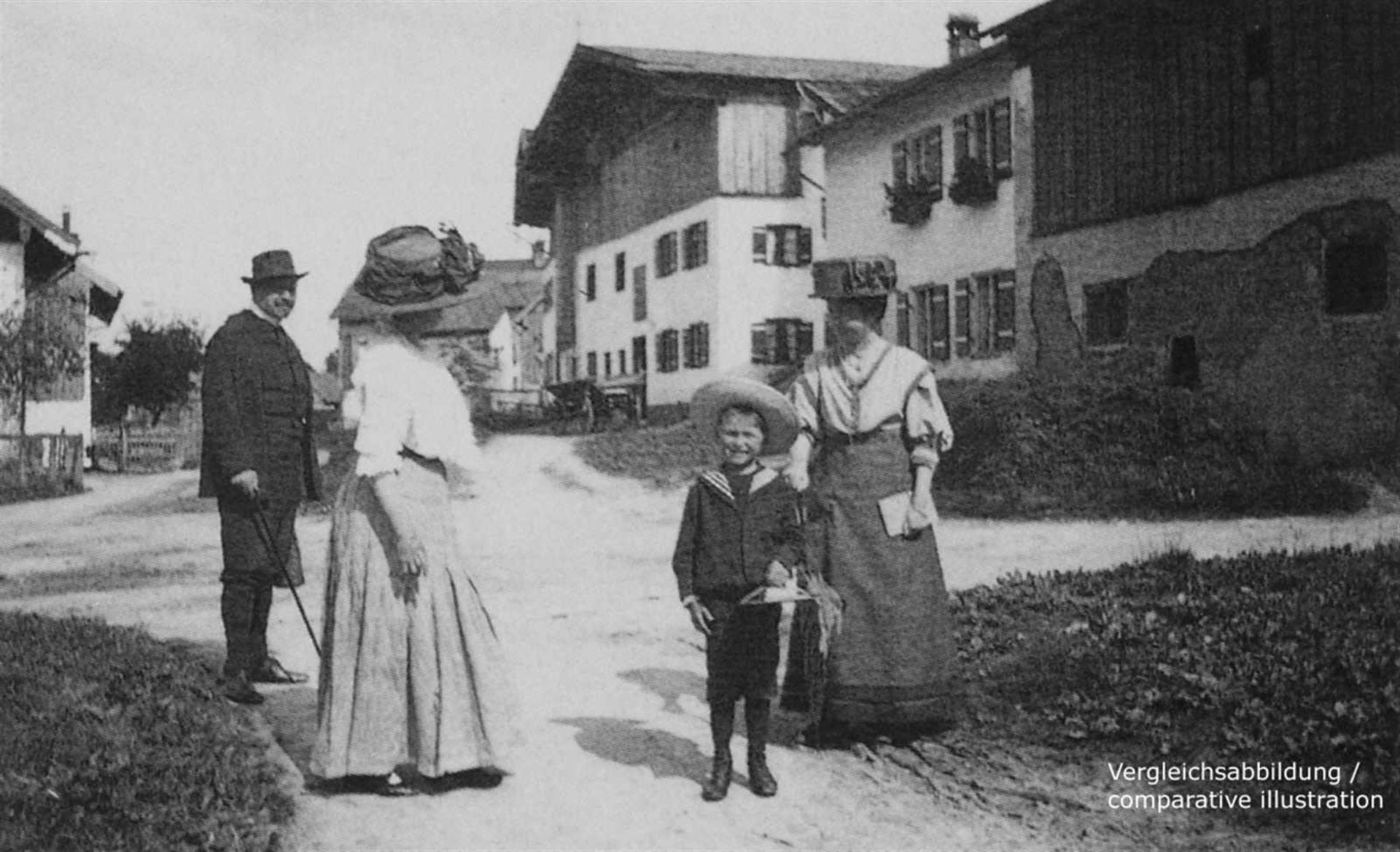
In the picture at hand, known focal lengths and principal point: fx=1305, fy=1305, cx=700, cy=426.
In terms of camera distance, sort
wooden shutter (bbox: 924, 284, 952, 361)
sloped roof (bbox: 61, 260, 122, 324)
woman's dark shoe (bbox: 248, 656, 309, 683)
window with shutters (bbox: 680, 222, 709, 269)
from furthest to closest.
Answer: window with shutters (bbox: 680, 222, 709, 269)
sloped roof (bbox: 61, 260, 122, 324)
wooden shutter (bbox: 924, 284, 952, 361)
woman's dark shoe (bbox: 248, 656, 309, 683)

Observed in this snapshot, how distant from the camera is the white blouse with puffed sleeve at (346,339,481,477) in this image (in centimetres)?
414

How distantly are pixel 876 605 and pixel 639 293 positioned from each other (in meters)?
28.0

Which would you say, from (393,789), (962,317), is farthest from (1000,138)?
(393,789)

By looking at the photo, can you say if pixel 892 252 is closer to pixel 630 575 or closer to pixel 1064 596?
pixel 630 575

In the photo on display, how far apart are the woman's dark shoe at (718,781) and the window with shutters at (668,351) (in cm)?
2564

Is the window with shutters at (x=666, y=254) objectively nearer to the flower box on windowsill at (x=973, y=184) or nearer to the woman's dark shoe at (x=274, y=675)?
the flower box on windowsill at (x=973, y=184)

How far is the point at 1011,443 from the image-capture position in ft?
44.7

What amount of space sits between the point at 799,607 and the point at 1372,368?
34.6 ft

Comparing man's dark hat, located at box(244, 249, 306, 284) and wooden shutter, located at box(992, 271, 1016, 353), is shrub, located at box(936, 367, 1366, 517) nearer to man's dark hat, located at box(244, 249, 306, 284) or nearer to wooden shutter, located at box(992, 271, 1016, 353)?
wooden shutter, located at box(992, 271, 1016, 353)

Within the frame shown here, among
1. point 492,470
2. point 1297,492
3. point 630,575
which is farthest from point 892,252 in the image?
point 630,575

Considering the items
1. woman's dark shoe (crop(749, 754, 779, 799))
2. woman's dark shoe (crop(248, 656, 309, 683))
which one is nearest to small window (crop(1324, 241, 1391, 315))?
woman's dark shoe (crop(749, 754, 779, 799))

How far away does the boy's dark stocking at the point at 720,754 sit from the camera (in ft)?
13.9

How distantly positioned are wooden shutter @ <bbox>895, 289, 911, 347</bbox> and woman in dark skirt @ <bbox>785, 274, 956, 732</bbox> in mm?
18184

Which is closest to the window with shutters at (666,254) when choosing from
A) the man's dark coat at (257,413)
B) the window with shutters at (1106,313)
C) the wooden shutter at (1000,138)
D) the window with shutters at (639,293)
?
the window with shutters at (639,293)
